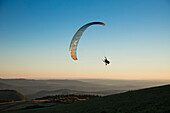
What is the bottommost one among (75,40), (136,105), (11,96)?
→ (11,96)

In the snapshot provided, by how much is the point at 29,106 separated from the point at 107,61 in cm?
2099

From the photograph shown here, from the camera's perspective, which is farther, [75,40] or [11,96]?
[11,96]

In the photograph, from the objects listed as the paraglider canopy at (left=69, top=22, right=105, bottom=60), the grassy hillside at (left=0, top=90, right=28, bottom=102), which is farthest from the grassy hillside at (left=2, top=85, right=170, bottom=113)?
the grassy hillside at (left=0, top=90, right=28, bottom=102)

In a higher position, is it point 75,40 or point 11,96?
point 75,40

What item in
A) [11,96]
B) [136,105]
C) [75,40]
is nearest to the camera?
[136,105]

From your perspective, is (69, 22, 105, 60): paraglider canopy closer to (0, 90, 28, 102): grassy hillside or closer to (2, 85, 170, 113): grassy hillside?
(2, 85, 170, 113): grassy hillside

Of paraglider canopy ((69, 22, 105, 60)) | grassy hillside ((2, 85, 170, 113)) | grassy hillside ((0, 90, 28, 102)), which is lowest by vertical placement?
grassy hillside ((0, 90, 28, 102))

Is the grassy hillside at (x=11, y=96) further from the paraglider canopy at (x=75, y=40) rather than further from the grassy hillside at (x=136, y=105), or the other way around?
the grassy hillside at (x=136, y=105)

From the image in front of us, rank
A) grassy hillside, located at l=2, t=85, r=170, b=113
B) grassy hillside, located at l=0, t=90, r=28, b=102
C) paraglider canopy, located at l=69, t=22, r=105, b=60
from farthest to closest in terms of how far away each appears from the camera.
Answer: grassy hillside, located at l=0, t=90, r=28, b=102 → paraglider canopy, located at l=69, t=22, r=105, b=60 → grassy hillside, located at l=2, t=85, r=170, b=113

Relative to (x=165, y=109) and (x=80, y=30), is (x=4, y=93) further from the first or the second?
(x=165, y=109)

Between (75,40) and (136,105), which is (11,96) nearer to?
(75,40)

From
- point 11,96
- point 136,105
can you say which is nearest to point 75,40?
point 136,105

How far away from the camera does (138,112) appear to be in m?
12.8

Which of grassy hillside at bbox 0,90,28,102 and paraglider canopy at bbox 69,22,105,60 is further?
grassy hillside at bbox 0,90,28,102
